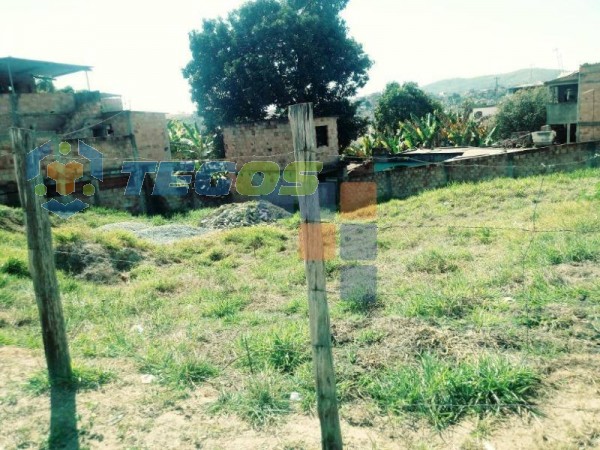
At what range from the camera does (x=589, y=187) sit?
37.7 ft

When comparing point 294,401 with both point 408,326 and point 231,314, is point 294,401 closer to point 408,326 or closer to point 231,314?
point 408,326

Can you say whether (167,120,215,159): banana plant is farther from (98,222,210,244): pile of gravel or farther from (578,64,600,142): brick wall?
(578,64,600,142): brick wall

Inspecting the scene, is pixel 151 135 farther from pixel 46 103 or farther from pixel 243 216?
pixel 243 216

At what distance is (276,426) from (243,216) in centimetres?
1155

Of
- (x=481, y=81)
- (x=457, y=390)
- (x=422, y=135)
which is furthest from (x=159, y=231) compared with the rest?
(x=481, y=81)

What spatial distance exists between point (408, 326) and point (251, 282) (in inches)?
139

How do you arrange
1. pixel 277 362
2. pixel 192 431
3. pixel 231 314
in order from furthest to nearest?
pixel 231 314 → pixel 277 362 → pixel 192 431

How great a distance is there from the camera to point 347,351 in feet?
14.5

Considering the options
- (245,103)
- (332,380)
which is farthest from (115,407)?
(245,103)

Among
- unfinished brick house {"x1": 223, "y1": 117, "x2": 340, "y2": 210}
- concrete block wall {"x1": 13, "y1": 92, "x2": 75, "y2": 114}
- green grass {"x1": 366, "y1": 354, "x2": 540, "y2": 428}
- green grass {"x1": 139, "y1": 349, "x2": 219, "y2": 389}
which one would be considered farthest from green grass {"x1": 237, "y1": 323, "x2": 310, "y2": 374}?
concrete block wall {"x1": 13, "y1": 92, "x2": 75, "y2": 114}

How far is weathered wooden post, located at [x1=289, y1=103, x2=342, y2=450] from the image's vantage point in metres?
2.71

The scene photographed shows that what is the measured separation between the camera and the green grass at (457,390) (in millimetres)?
3379

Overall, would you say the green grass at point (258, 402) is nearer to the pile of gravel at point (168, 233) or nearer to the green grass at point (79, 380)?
the green grass at point (79, 380)

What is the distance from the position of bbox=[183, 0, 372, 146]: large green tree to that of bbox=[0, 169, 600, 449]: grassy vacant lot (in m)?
15.9
